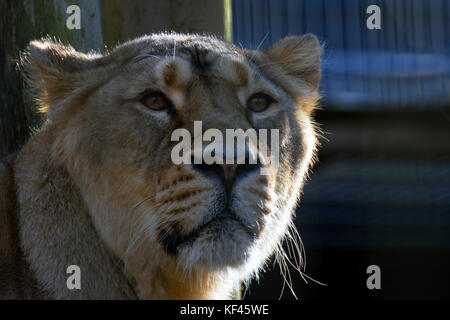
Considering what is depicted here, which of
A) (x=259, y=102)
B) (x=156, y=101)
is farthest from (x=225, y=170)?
(x=259, y=102)

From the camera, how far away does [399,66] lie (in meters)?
6.95

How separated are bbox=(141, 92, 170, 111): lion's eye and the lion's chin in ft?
2.14

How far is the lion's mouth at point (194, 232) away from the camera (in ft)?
9.78

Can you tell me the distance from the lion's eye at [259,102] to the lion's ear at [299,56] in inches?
20.0

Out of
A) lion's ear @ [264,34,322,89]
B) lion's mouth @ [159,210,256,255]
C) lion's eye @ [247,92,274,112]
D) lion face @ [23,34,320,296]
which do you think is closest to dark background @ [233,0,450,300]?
lion's ear @ [264,34,322,89]

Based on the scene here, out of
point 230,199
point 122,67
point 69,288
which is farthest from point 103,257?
point 122,67

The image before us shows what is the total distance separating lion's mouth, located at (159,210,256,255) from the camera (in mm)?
2980

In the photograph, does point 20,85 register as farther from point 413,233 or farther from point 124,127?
point 413,233

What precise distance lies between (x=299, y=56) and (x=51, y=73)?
1475 mm

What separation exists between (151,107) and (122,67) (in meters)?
0.30

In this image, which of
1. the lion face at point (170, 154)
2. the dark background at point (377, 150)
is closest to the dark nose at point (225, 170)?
the lion face at point (170, 154)

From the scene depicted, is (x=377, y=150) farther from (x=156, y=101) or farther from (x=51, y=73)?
(x=51, y=73)

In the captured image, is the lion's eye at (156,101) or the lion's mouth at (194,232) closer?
the lion's mouth at (194,232)

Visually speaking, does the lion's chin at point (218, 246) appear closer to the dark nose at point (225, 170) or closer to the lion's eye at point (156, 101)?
the dark nose at point (225, 170)
